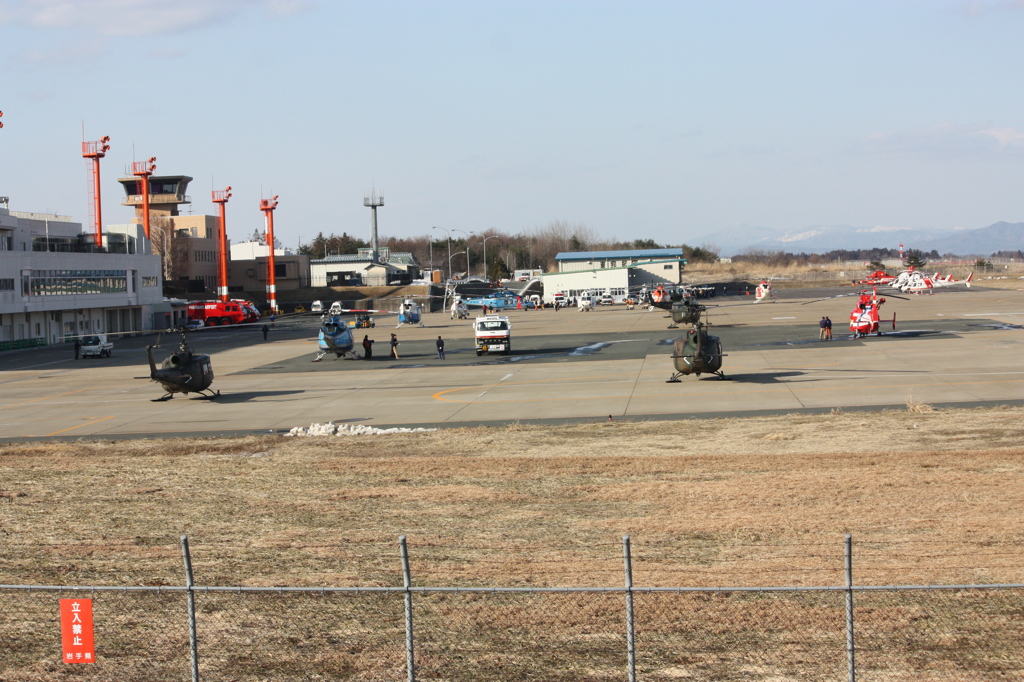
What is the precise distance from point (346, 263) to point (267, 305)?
28791mm

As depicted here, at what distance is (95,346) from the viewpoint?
207 ft

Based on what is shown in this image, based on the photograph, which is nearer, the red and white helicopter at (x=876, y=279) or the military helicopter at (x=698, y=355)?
the military helicopter at (x=698, y=355)

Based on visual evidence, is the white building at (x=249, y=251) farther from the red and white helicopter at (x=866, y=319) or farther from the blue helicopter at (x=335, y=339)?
the red and white helicopter at (x=866, y=319)

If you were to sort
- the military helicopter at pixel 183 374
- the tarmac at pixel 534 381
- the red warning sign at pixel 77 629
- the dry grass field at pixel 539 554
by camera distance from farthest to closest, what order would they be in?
the military helicopter at pixel 183 374, the tarmac at pixel 534 381, the dry grass field at pixel 539 554, the red warning sign at pixel 77 629

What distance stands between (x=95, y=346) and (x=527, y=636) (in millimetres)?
60709

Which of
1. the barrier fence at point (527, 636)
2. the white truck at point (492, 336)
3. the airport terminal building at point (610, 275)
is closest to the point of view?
the barrier fence at point (527, 636)

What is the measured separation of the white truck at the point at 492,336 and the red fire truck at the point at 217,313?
168ft

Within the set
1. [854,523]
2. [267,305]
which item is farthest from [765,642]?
[267,305]

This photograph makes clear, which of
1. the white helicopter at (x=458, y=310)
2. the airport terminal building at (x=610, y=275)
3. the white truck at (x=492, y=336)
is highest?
the airport terminal building at (x=610, y=275)

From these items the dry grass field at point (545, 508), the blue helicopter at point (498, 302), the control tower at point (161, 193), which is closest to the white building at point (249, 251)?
the control tower at point (161, 193)

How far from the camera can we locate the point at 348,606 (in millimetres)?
11719

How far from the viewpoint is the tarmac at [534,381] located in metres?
31.8

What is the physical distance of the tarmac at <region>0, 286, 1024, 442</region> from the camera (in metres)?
31.8

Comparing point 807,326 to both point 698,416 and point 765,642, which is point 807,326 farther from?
point 765,642
